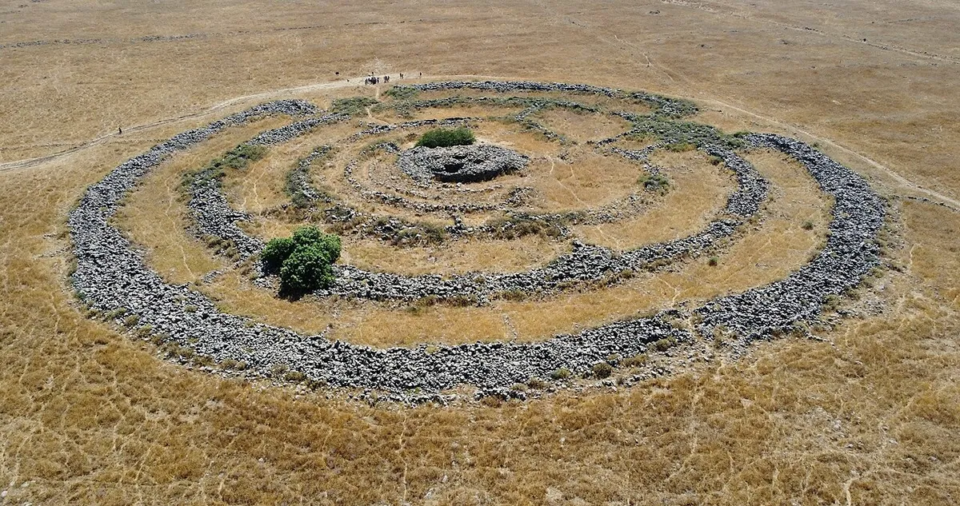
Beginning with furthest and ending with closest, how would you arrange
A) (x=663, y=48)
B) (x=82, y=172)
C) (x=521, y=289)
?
(x=663, y=48), (x=82, y=172), (x=521, y=289)

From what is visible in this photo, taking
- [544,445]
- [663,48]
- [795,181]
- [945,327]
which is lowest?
[544,445]

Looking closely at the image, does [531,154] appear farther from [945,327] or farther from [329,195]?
[945,327]

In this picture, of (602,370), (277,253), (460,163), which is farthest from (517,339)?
(460,163)

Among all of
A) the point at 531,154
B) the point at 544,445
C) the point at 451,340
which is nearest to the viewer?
the point at 544,445

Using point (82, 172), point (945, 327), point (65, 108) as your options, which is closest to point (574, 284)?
point (945, 327)

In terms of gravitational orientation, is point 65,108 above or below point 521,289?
above
